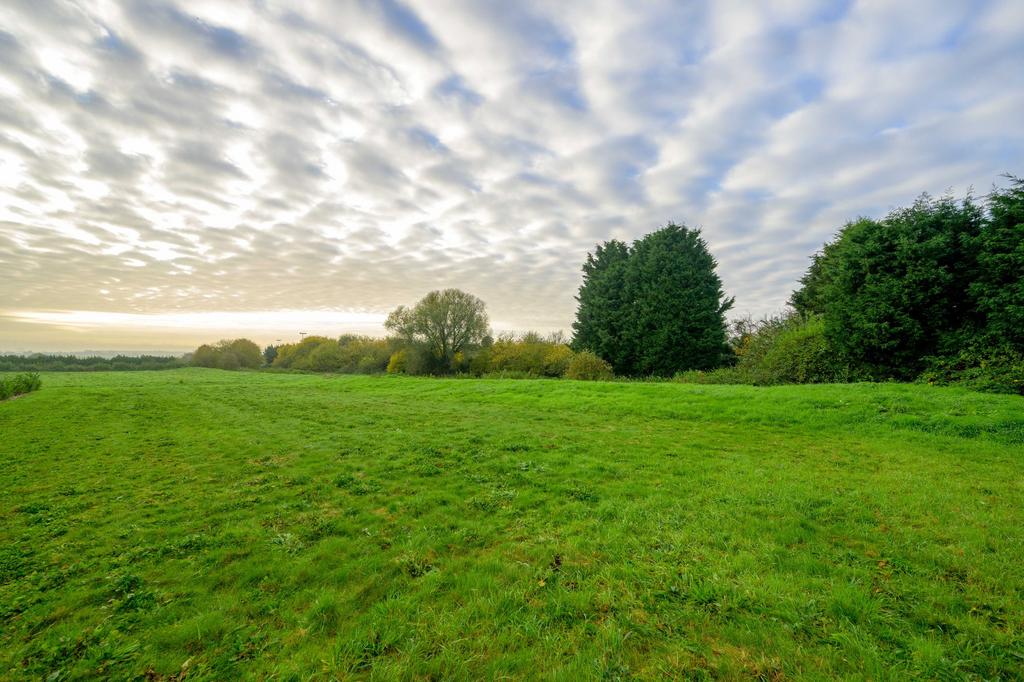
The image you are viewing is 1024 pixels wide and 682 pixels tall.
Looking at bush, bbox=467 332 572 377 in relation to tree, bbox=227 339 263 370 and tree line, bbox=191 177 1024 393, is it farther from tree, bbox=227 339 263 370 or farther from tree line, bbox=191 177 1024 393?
tree, bbox=227 339 263 370

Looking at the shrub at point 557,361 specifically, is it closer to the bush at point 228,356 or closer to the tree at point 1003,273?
the tree at point 1003,273

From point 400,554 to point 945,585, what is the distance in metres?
6.13

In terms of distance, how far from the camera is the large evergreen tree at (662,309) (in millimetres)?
31375

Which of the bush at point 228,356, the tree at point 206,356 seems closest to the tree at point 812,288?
the bush at point 228,356

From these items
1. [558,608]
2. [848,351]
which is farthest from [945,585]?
[848,351]

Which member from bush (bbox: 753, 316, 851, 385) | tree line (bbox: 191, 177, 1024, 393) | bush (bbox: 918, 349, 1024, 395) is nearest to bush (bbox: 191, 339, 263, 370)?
tree line (bbox: 191, 177, 1024, 393)

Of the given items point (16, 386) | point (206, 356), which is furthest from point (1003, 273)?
point (206, 356)

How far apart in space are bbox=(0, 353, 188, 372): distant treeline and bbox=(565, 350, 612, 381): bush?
238 feet

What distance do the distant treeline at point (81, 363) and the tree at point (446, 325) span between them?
174 ft

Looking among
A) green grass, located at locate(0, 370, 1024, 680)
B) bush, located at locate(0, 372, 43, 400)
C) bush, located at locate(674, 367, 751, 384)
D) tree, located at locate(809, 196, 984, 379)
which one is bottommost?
green grass, located at locate(0, 370, 1024, 680)

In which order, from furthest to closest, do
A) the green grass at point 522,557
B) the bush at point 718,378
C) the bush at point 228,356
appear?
the bush at point 228,356 → the bush at point 718,378 → the green grass at point 522,557

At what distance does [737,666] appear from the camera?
121 inches

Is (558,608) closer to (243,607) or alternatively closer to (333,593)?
(333,593)

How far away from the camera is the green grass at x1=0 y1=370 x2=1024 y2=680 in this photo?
3277 millimetres
